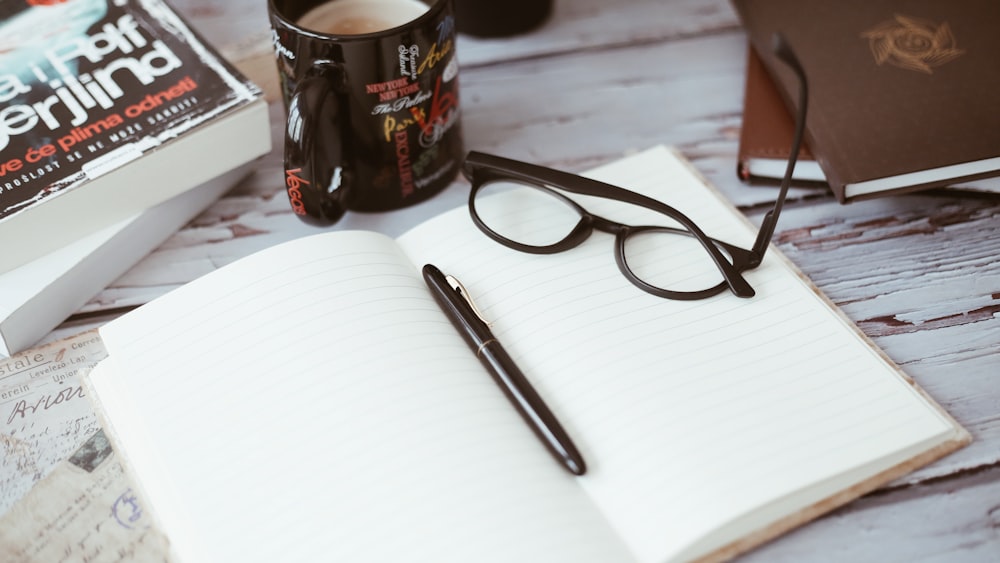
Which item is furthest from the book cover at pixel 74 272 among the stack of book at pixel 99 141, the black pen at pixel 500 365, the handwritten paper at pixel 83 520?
the black pen at pixel 500 365

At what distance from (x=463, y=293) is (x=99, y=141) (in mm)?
294

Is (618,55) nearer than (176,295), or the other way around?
(176,295)

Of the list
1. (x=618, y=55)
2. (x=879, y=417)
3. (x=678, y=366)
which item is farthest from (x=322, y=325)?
(x=618, y=55)

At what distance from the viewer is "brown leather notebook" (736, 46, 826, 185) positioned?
2.20ft

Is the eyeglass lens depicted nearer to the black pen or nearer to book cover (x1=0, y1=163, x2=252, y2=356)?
the black pen

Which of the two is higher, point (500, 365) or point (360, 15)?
point (360, 15)

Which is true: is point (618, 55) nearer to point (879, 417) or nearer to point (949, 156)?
point (949, 156)

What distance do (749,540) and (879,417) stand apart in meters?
0.11

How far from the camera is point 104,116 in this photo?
0.63 metres

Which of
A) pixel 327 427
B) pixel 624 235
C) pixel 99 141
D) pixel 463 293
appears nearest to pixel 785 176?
pixel 624 235

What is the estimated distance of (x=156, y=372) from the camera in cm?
52

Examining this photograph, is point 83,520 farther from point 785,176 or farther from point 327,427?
point 785,176

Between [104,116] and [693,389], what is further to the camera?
[104,116]

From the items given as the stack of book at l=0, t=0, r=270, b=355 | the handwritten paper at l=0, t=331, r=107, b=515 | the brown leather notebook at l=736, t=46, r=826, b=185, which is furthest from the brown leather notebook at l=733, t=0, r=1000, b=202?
the handwritten paper at l=0, t=331, r=107, b=515
